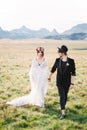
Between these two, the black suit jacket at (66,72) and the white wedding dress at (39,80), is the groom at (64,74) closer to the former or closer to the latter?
the black suit jacket at (66,72)

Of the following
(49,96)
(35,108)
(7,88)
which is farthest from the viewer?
(7,88)

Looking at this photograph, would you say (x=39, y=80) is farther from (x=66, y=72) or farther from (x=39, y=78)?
(x=66, y=72)

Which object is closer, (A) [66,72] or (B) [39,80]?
(A) [66,72]

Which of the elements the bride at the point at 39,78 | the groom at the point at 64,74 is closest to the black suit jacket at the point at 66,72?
the groom at the point at 64,74

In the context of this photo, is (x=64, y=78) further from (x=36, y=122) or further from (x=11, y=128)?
(x=11, y=128)

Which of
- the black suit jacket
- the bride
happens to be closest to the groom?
the black suit jacket

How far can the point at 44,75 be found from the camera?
44.0 feet

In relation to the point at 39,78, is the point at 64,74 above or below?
above

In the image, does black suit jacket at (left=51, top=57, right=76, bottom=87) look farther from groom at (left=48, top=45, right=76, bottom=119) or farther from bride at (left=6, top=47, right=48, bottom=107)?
bride at (left=6, top=47, right=48, bottom=107)

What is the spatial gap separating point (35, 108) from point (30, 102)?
65cm

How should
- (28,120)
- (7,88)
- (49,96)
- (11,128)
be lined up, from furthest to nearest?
(7,88) → (49,96) → (28,120) → (11,128)

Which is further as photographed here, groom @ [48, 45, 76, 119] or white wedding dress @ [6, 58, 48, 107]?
white wedding dress @ [6, 58, 48, 107]

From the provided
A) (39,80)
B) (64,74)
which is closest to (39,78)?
(39,80)

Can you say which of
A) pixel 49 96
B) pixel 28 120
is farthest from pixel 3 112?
pixel 49 96
